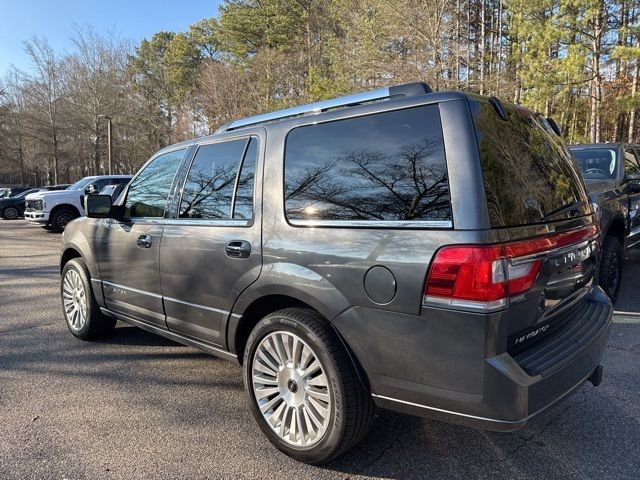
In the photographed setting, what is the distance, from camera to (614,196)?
532cm

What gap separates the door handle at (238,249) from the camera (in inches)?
110

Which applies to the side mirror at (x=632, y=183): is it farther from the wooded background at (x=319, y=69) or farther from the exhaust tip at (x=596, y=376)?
the wooded background at (x=319, y=69)

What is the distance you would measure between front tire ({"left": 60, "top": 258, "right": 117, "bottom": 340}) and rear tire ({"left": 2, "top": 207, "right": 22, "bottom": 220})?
22.7 m

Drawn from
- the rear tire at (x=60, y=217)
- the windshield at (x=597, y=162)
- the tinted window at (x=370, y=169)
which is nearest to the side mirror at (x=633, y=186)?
the windshield at (x=597, y=162)

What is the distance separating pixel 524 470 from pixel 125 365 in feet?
10.3

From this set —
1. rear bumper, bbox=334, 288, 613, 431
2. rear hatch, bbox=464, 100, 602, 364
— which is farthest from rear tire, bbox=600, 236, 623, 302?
rear bumper, bbox=334, 288, 613, 431

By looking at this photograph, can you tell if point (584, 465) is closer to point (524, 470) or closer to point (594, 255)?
point (524, 470)

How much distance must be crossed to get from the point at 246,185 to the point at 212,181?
16.1 inches

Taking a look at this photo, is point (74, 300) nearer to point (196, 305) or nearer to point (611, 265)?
point (196, 305)

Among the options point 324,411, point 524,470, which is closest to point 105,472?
point 324,411

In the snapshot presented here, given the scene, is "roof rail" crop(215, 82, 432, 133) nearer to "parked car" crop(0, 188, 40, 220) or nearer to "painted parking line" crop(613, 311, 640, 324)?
"painted parking line" crop(613, 311, 640, 324)

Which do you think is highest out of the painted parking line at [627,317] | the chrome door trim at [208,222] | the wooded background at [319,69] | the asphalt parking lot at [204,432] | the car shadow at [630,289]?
the wooded background at [319,69]

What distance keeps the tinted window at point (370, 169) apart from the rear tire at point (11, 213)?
2573 centimetres

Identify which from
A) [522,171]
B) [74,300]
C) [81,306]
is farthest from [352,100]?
[74,300]
